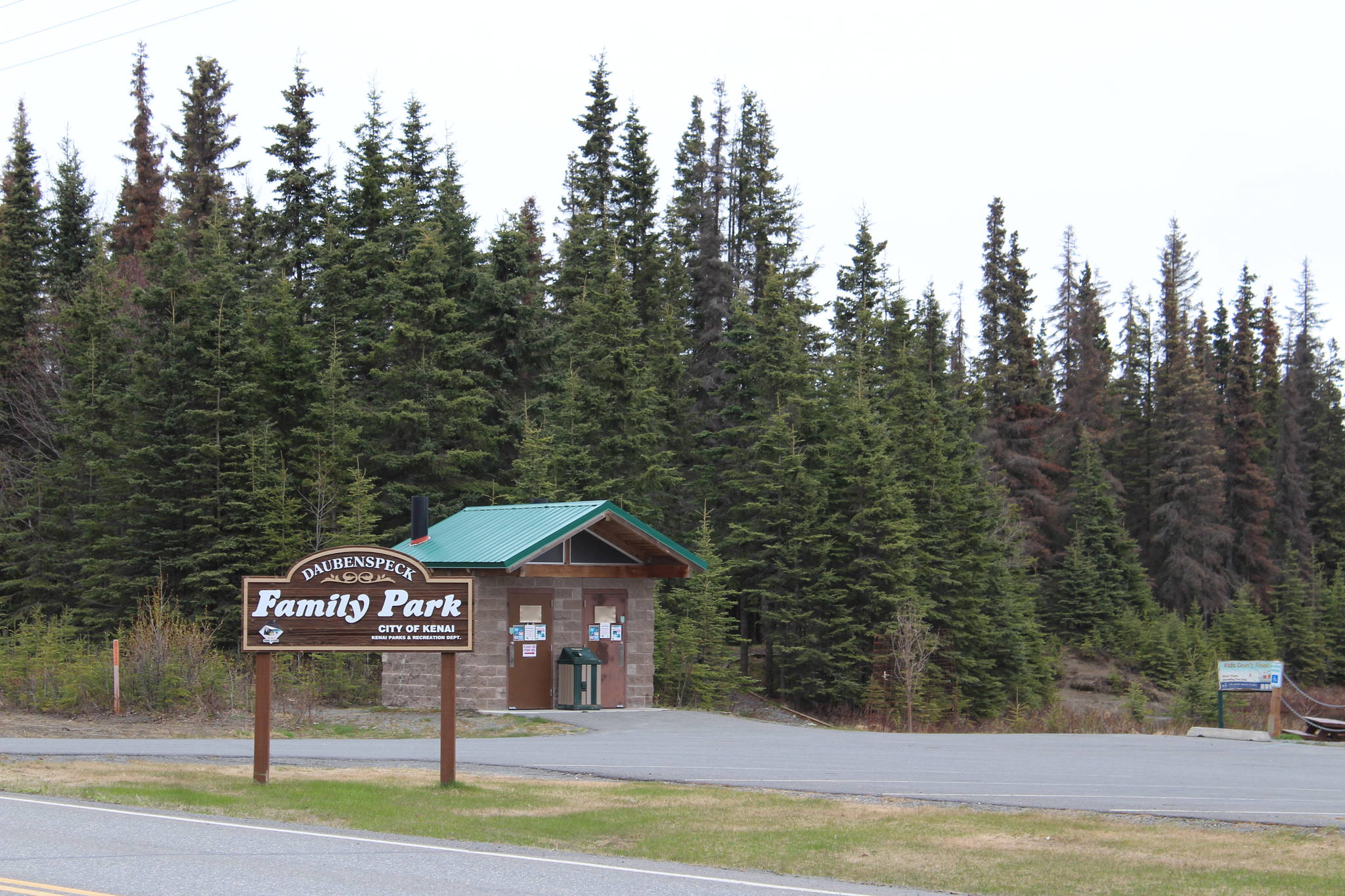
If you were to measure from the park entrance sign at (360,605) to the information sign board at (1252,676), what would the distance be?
55.9 feet

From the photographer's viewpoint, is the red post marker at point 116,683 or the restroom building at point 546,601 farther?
the restroom building at point 546,601

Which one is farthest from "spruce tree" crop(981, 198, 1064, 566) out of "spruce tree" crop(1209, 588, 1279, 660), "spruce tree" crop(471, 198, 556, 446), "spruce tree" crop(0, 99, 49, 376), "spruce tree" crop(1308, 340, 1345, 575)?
"spruce tree" crop(0, 99, 49, 376)

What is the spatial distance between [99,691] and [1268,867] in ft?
63.9

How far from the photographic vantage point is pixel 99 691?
22.4 metres

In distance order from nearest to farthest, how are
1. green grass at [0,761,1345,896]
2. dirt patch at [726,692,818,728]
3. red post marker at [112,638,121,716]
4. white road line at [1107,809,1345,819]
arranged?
green grass at [0,761,1345,896]
white road line at [1107,809,1345,819]
red post marker at [112,638,121,716]
dirt patch at [726,692,818,728]

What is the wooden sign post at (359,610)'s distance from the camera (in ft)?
49.3

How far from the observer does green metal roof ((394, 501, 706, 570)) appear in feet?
80.1

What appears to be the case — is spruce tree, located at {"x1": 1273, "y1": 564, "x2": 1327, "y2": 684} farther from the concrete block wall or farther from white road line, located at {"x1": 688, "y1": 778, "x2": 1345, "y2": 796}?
white road line, located at {"x1": 688, "y1": 778, "x2": 1345, "y2": 796}

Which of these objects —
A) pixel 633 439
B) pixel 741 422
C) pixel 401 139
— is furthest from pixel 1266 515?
pixel 401 139

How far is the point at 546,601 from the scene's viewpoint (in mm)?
25625

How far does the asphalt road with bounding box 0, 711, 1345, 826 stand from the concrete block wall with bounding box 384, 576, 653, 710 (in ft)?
5.44

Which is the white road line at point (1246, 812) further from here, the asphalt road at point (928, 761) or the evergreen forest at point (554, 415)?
the evergreen forest at point (554, 415)

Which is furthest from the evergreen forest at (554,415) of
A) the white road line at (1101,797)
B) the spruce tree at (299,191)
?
the white road line at (1101,797)

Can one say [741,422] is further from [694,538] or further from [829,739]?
[829,739]
